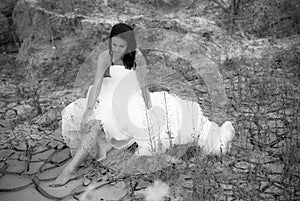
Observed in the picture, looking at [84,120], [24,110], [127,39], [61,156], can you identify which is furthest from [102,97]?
[24,110]

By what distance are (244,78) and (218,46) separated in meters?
0.82

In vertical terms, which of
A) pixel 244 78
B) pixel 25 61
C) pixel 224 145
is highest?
pixel 25 61

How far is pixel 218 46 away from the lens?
5105 millimetres

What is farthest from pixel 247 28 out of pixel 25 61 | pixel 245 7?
pixel 25 61

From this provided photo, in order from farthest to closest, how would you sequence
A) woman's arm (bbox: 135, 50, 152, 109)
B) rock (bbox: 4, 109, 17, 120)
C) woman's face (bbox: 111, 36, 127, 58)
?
rock (bbox: 4, 109, 17, 120) → woman's arm (bbox: 135, 50, 152, 109) → woman's face (bbox: 111, 36, 127, 58)

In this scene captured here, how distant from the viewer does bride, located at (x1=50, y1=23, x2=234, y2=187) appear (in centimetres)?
333

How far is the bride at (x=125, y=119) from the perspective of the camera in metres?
3.33

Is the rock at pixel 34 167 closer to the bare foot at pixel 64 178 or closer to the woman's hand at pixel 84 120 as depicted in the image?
the bare foot at pixel 64 178

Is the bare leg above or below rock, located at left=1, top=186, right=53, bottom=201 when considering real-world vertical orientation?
above

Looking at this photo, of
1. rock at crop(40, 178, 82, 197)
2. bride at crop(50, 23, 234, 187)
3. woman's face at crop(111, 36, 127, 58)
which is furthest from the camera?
woman's face at crop(111, 36, 127, 58)

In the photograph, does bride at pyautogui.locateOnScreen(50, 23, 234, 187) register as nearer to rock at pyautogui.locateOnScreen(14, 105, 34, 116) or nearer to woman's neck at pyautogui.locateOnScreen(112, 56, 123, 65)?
woman's neck at pyautogui.locateOnScreen(112, 56, 123, 65)

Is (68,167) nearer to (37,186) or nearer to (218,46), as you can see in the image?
(37,186)

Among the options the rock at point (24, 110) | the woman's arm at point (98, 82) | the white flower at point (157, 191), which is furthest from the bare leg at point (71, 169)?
the rock at point (24, 110)

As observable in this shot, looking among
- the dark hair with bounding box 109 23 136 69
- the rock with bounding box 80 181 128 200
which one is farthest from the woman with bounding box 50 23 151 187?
the rock with bounding box 80 181 128 200
